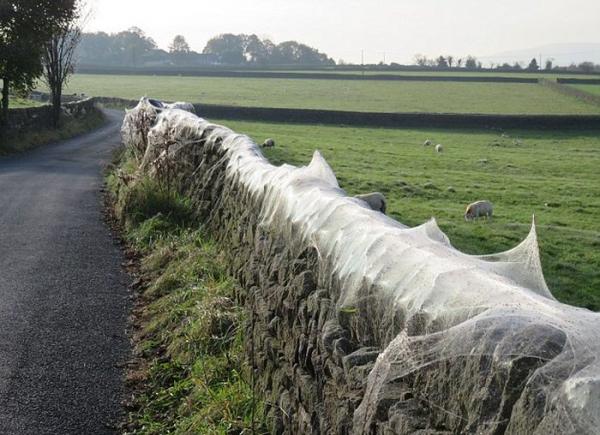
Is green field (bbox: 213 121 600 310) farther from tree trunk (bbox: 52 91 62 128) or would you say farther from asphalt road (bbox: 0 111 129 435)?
tree trunk (bbox: 52 91 62 128)

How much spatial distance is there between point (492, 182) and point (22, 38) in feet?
54.3

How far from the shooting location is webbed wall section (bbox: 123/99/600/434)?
8.35ft

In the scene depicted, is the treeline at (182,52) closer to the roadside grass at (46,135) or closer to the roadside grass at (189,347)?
the roadside grass at (46,135)

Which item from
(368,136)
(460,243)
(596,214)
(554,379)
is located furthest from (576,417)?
(368,136)

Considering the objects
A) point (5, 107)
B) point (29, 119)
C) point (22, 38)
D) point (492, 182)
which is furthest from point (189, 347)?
point (29, 119)

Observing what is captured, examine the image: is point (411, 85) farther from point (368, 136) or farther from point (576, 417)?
point (576, 417)

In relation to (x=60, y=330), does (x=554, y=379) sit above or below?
above

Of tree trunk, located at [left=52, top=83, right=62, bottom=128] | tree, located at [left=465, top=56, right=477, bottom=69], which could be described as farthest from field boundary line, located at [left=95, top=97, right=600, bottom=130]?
tree, located at [left=465, top=56, right=477, bottom=69]

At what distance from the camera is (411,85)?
81.3 metres

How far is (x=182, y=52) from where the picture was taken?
186 m

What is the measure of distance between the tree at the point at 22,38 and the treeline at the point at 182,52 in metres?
135

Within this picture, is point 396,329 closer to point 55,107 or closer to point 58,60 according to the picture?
point 55,107

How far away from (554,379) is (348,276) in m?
2.10

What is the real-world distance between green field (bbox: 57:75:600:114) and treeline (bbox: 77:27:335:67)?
77.7m
